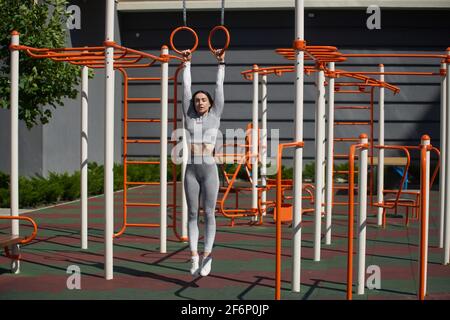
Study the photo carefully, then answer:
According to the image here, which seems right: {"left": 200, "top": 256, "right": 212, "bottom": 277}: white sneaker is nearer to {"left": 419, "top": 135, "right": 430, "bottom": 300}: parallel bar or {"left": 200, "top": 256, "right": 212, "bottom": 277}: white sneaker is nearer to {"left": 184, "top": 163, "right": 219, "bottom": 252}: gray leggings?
{"left": 184, "top": 163, "right": 219, "bottom": 252}: gray leggings

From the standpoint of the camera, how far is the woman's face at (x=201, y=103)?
758 cm

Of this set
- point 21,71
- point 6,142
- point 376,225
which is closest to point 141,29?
point 6,142

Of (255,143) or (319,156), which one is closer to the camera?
(319,156)

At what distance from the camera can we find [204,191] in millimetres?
7598

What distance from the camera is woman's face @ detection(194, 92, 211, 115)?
7582 mm

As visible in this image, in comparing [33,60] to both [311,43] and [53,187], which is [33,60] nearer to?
[53,187]

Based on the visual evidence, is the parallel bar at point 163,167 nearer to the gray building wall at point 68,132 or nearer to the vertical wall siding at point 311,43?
the gray building wall at point 68,132

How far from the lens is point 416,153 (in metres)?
23.3

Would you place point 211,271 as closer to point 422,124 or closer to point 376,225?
point 376,225

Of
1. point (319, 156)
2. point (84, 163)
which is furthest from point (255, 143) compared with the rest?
point (319, 156)

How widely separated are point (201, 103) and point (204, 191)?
0.87 metres

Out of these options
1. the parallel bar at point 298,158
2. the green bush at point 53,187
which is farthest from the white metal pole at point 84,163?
the green bush at point 53,187
